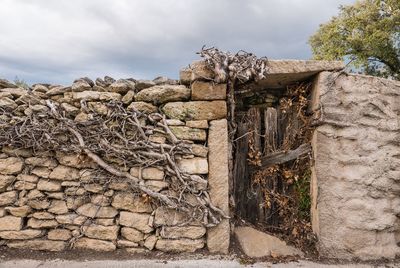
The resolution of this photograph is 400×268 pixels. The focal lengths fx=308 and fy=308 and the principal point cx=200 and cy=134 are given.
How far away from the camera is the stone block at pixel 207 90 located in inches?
133

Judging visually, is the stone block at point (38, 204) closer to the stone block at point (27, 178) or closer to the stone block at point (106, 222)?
the stone block at point (27, 178)

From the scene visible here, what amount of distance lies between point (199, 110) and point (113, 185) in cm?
124

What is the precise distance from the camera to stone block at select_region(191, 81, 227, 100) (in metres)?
3.39

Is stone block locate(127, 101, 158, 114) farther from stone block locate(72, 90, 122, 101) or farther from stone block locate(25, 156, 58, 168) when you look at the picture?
stone block locate(25, 156, 58, 168)

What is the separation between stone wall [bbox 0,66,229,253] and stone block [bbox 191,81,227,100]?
1 cm

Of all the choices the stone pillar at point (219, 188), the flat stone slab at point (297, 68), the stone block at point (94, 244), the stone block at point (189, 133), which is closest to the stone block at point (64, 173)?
the stone block at point (94, 244)

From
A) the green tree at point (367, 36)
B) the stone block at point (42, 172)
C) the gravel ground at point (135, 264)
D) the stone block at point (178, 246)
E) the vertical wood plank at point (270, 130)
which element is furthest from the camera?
the green tree at point (367, 36)

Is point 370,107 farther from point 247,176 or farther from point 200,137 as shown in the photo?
point 200,137

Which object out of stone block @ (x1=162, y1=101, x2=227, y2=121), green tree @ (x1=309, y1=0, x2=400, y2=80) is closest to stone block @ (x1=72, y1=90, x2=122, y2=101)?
stone block @ (x1=162, y1=101, x2=227, y2=121)

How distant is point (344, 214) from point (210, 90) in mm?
2017

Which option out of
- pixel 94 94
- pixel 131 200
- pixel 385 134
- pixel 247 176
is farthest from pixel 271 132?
pixel 94 94

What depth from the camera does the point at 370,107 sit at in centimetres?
351

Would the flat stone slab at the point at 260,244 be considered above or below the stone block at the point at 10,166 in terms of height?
below

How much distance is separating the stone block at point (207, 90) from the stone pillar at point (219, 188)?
0.50 metres
